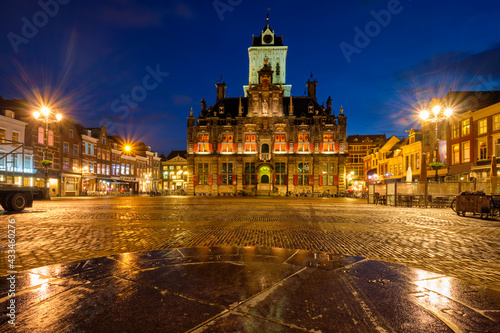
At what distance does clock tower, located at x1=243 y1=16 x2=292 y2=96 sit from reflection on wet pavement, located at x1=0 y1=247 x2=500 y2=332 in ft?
209

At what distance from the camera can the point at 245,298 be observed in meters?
3.12

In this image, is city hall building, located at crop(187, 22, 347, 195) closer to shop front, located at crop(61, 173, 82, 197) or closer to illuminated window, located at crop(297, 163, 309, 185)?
illuminated window, located at crop(297, 163, 309, 185)

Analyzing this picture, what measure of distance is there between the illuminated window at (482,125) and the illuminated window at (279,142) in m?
26.3

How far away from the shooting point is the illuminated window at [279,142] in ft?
155

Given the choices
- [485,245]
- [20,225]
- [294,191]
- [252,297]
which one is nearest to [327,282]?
[252,297]

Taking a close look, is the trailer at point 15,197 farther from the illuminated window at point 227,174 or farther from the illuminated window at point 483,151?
the illuminated window at point 227,174

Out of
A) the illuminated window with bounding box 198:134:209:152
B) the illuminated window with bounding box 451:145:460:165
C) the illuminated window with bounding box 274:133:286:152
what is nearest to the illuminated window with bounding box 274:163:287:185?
the illuminated window with bounding box 274:133:286:152

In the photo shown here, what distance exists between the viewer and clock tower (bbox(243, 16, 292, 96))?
2571 inches

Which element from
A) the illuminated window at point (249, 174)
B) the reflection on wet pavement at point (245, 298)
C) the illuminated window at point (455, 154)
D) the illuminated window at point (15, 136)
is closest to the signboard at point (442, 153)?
the illuminated window at point (455, 154)

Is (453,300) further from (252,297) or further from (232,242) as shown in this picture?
(232,242)

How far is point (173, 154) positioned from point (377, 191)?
68456 mm

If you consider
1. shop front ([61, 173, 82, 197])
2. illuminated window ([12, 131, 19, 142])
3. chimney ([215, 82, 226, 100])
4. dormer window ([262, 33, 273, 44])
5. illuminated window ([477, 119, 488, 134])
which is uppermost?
dormer window ([262, 33, 273, 44])

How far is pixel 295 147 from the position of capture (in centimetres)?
4719

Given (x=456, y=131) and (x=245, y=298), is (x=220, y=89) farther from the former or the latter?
(x=245, y=298)
